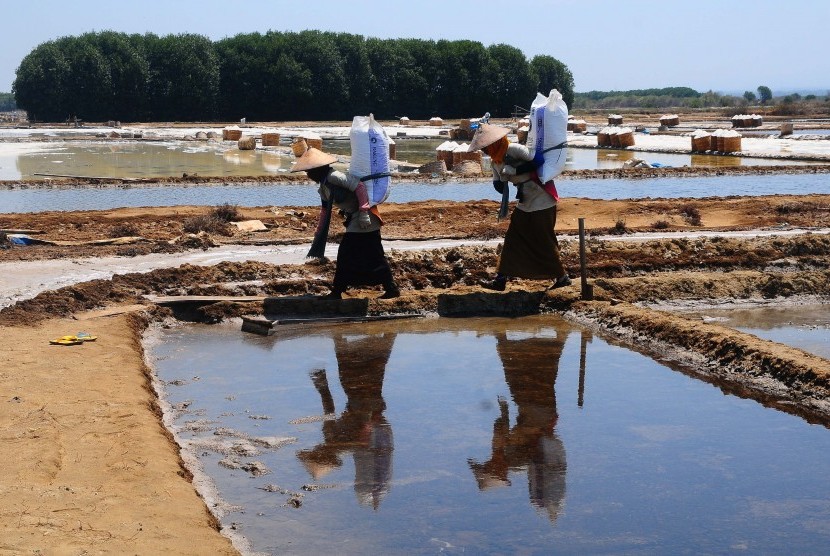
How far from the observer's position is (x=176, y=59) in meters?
78.1

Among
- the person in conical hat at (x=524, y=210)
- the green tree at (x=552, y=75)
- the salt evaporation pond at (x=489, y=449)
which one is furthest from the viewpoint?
the green tree at (x=552, y=75)

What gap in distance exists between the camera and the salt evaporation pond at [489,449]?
662 cm

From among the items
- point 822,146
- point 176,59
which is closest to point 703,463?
point 822,146

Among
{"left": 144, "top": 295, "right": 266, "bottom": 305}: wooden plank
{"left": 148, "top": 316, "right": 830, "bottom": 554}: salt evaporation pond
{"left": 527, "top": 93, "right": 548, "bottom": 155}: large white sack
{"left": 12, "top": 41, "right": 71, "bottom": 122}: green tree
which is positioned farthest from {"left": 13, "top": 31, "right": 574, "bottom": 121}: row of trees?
{"left": 148, "top": 316, "right": 830, "bottom": 554}: salt evaporation pond

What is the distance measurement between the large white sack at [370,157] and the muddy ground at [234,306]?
1.43 meters

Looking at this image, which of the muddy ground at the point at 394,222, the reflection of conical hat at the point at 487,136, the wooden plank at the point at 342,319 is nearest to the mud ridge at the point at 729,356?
the wooden plank at the point at 342,319

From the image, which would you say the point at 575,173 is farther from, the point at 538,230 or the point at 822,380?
the point at 822,380

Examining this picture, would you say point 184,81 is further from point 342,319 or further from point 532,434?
point 532,434

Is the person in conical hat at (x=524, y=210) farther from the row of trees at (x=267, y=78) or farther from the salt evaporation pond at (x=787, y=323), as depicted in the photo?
the row of trees at (x=267, y=78)

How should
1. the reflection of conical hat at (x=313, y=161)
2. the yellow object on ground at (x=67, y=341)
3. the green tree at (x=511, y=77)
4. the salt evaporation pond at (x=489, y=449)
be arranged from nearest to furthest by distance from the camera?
the salt evaporation pond at (x=489, y=449), the yellow object on ground at (x=67, y=341), the reflection of conical hat at (x=313, y=161), the green tree at (x=511, y=77)

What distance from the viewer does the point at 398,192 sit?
26656 millimetres

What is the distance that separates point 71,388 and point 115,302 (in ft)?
13.0

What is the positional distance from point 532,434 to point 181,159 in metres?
32.9

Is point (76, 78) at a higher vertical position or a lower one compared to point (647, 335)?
higher
